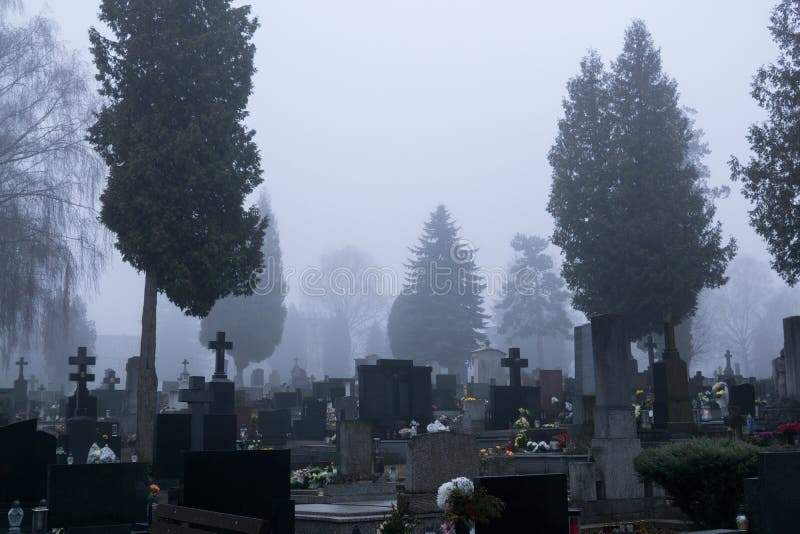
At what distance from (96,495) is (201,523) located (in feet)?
9.98

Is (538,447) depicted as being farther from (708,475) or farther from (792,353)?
(708,475)

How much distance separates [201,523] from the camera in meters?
6.43

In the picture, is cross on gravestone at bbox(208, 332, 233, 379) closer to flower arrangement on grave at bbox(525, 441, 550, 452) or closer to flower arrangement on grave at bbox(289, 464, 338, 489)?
flower arrangement on grave at bbox(289, 464, 338, 489)

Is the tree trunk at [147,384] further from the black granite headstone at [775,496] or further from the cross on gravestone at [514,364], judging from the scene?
the black granite headstone at [775,496]

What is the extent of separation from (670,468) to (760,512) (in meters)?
2.71

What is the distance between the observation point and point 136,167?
19516 millimetres

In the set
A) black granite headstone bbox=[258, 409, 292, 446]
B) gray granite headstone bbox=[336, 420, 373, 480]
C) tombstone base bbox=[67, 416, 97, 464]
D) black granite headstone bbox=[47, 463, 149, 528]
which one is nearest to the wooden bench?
black granite headstone bbox=[47, 463, 149, 528]

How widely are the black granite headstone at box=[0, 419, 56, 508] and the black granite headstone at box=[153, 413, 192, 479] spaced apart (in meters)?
5.06

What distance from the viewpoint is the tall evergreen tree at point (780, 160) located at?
2516 cm

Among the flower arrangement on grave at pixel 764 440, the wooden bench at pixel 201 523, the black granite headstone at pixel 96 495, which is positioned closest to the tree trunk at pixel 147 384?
the black granite headstone at pixel 96 495

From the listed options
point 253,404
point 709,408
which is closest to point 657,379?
point 709,408

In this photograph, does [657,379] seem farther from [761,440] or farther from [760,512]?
[760,512]

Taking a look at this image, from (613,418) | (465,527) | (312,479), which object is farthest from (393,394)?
(465,527)

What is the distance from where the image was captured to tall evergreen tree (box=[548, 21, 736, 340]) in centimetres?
3506
